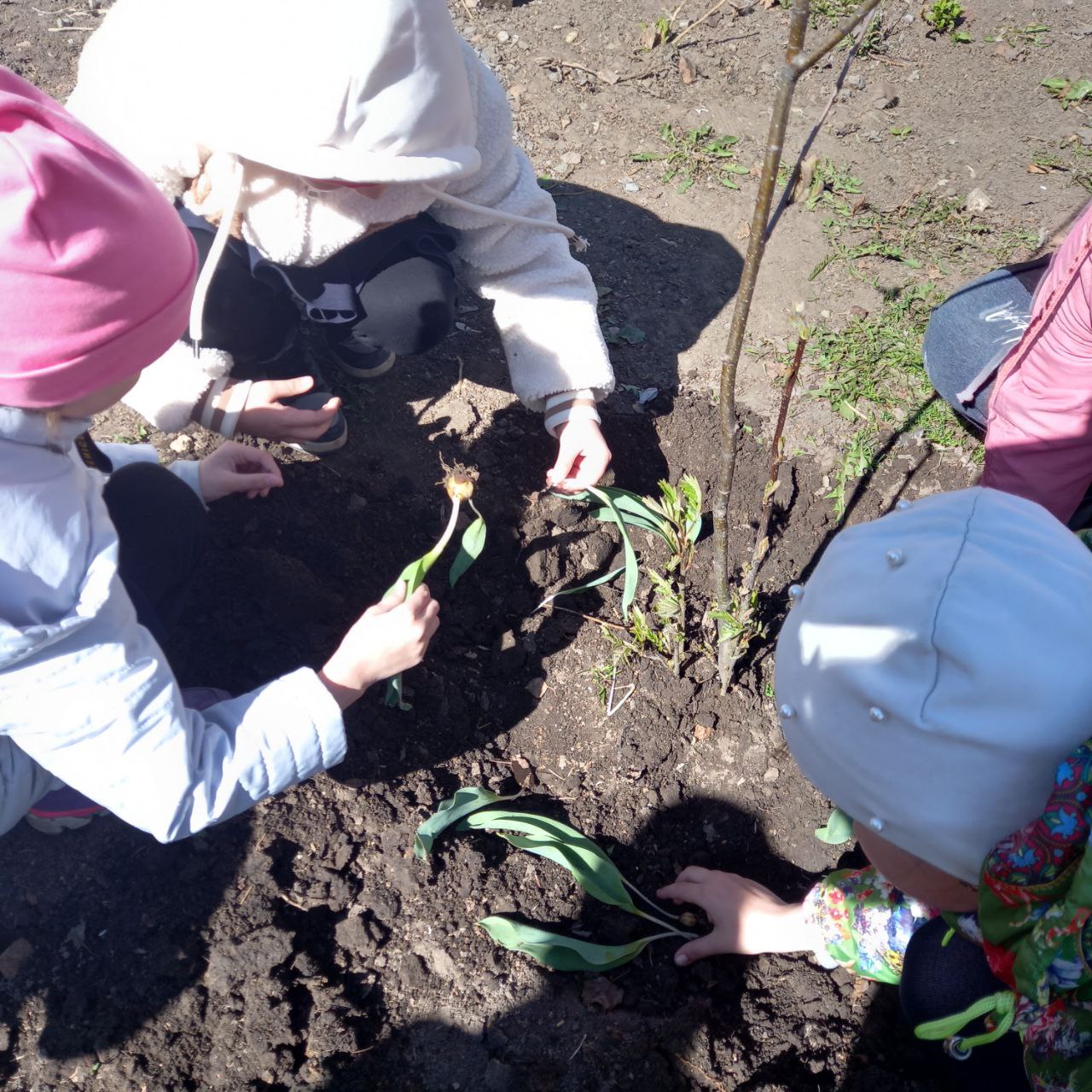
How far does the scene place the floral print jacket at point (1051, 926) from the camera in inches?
37.7

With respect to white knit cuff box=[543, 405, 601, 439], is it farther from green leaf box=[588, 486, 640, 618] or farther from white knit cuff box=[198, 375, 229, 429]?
white knit cuff box=[198, 375, 229, 429]

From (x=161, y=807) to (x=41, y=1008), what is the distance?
1.71 feet

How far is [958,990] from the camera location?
1394mm

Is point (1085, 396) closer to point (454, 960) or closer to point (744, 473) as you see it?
point (744, 473)

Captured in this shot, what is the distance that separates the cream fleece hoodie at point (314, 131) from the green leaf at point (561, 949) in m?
1.23

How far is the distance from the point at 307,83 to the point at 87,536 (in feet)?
2.66

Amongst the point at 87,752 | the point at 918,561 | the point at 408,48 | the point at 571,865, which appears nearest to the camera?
the point at 918,561

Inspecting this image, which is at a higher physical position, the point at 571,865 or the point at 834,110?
the point at 834,110

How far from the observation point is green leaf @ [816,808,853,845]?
1.72 meters

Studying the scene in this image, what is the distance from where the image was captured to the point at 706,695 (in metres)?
1.99

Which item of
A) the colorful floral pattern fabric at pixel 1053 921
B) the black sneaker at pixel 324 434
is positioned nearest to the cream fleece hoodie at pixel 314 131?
the black sneaker at pixel 324 434

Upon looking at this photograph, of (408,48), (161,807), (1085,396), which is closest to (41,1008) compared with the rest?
(161,807)

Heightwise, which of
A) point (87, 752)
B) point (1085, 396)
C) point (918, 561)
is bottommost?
point (87, 752)

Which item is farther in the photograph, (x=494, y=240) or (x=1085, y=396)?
(x=494, y=240)
